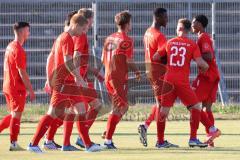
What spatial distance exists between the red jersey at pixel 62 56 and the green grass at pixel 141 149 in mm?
1187

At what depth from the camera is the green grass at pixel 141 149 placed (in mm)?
16047

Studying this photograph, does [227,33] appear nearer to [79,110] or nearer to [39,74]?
[39,74]

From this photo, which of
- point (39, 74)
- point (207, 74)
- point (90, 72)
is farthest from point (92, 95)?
point (39, 74)

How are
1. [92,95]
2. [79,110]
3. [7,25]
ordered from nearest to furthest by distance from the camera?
[79,110] → [92,95] → [7,25]

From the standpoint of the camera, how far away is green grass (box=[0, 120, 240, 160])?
52.6 ft

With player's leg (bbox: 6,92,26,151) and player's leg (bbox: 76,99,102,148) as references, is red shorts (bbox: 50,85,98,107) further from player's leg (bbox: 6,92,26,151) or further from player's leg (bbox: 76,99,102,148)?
player's leg (bbox: 6,92,26,151)

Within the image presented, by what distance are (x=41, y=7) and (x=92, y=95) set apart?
13.8 meters

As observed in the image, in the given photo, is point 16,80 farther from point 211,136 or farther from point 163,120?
point 211,136

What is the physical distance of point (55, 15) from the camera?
31938 millimetres

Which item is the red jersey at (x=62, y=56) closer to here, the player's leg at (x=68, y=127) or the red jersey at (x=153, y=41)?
the player's leg at (x=68, y=127)

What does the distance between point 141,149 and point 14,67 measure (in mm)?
2525

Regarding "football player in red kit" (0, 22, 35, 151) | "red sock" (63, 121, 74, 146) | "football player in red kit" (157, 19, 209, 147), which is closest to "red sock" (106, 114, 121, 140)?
"red sock" (63, 121, 74, 146)

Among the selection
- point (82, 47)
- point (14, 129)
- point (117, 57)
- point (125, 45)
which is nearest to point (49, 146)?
point (14, 129)

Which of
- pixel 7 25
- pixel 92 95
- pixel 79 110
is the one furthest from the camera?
pixel 7 25
